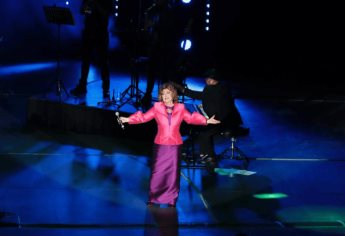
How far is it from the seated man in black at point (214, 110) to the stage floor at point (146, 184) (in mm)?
387

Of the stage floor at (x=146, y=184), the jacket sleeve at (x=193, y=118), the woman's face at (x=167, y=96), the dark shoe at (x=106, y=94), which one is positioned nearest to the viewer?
the stage floor at (x=146, y=184)

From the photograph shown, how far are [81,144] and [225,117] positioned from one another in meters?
2.71

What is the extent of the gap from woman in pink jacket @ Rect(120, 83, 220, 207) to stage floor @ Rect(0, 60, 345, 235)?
0.70ft

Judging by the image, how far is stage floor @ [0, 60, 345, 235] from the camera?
5754 mm

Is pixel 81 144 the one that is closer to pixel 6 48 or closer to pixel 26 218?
pixel 26 218

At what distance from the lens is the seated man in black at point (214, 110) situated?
8.07 m

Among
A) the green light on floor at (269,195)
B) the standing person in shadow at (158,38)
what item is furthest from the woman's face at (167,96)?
the standing person in shadow at (158,38)

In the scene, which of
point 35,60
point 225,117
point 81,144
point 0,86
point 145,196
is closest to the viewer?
point 145,196

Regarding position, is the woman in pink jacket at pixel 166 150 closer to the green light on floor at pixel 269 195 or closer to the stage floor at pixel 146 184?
the stage floor at pixel 146 184

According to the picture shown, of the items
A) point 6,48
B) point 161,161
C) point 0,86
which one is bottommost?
point 161,161

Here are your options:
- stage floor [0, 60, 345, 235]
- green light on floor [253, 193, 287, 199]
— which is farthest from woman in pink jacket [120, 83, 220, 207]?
green light on floor [253, 193, 287, 199]

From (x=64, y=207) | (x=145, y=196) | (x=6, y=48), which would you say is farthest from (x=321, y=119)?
(x=6, y=48)

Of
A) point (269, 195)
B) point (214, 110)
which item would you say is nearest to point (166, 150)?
point (269, 195)

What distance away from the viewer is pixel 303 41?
18.0m
